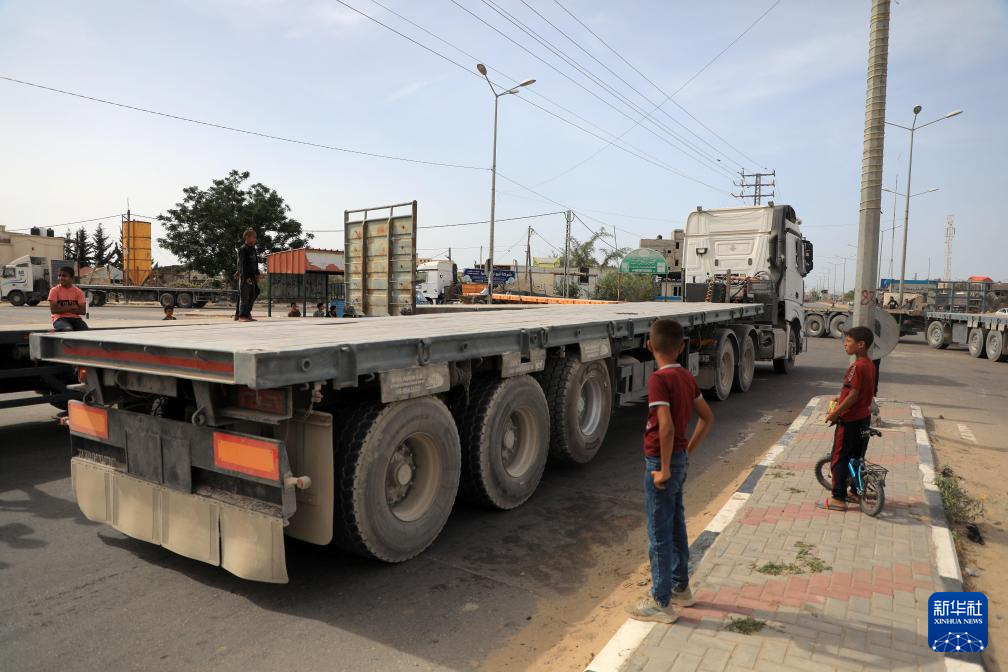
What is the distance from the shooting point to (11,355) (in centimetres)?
662

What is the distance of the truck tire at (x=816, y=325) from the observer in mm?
27766

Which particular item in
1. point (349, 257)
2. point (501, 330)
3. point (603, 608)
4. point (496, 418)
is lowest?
point (603, 608)

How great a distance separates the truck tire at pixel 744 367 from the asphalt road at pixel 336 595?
18.7ft

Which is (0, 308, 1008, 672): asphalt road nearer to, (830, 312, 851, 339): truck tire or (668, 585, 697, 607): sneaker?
(668, 585, 697, 607): sneaker

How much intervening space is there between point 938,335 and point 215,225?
40.6 meters

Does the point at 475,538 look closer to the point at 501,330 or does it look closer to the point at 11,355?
the point at 501,330

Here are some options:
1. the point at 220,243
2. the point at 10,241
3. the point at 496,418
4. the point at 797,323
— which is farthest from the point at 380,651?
the point at 10,241

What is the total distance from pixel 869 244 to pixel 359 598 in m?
6.84

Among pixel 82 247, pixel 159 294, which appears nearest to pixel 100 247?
pixel 82 247

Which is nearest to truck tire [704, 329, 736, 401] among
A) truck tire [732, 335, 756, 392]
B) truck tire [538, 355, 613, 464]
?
truck tire [732, 335, 756, 392]

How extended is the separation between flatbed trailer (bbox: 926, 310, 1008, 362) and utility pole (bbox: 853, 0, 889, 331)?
14742 millimetres

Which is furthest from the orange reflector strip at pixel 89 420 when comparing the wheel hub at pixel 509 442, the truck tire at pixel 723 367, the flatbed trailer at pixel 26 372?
the truck tire at pixel 723 367

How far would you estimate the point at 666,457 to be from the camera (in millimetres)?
3146

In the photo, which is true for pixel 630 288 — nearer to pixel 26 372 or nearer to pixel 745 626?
pixel 26 372
